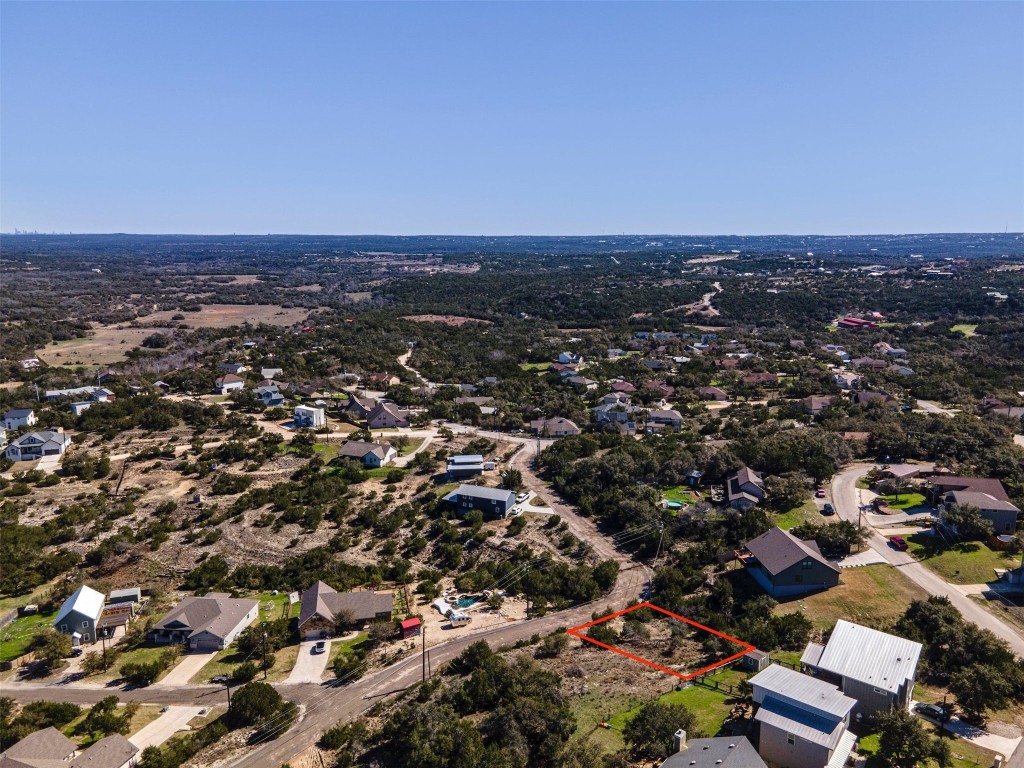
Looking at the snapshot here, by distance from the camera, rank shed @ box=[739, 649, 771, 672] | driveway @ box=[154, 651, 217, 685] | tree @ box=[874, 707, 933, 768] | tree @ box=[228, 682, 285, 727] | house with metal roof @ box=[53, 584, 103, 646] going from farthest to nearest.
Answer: house with metal roof @ box=[53, 584, 103, 646] < driveway @ box=[154, 651, 217, 685] < shed @ box=[739, 649, 771, 672] < tree @ box=[228, 682, 285, 727] < tree @ box=[874, 707, 933, 768]

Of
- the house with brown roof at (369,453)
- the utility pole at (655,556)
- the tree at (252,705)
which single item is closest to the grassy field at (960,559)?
the utility pole at (655,556)

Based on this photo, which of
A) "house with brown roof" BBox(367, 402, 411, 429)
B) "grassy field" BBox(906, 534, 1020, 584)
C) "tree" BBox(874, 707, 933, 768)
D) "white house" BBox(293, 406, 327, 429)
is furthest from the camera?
"house with brown roof" BBox(367, 402, 411, 429)

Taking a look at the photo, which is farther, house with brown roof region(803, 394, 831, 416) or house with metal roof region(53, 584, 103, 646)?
house with brown roof region(803, 394, 831, 416)

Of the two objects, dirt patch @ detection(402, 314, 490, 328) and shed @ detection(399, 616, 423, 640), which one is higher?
dirt patch @ detection(402, 314, 490, 328)

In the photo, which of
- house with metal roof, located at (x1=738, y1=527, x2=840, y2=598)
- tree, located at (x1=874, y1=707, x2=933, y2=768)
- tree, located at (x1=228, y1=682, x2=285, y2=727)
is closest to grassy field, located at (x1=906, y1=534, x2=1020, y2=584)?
house with metal roof, located at (x1=738, y1=527, x2=840, y2=598)

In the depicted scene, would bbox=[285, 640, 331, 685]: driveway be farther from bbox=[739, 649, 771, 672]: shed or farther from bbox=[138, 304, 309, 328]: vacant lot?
bbox=[138, 304, 309, 328]: vacant lot

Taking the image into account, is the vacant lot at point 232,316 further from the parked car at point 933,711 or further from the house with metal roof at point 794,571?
the parked car at point 933,711

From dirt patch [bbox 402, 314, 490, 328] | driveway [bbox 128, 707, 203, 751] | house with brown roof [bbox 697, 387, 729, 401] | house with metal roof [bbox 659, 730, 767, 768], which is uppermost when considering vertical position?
dirt patch [bbox 402, 314, 490, 328]
